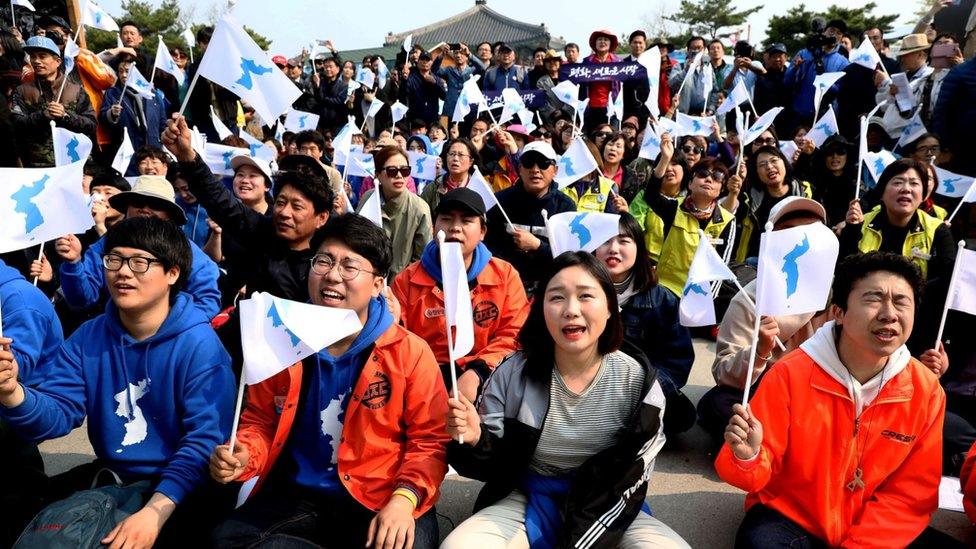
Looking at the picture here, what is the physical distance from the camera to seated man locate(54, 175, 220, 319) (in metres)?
4.05

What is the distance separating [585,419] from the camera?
2.68 m

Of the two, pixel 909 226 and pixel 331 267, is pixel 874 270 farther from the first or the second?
pixel 909 226

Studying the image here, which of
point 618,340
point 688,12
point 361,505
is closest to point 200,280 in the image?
point 361,505

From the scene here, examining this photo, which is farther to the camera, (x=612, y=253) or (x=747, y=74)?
(x=747, y=74)

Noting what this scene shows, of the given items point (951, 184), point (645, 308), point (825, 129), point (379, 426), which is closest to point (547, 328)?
point (379, 426)

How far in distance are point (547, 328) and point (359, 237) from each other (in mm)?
847

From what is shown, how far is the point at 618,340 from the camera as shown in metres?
2.74

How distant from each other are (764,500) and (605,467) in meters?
0.77

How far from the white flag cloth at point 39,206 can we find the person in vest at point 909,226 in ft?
15.5

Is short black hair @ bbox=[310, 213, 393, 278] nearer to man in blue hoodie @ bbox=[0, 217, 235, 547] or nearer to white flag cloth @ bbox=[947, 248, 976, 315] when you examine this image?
man in blue hoodie @ bbox=[0, 217, 235, 547]

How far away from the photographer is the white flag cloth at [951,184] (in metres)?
5.88

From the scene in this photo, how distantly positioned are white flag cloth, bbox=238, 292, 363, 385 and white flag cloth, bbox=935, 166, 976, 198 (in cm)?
570

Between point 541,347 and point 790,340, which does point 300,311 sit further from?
point 790,340

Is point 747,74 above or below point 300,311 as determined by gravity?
above
